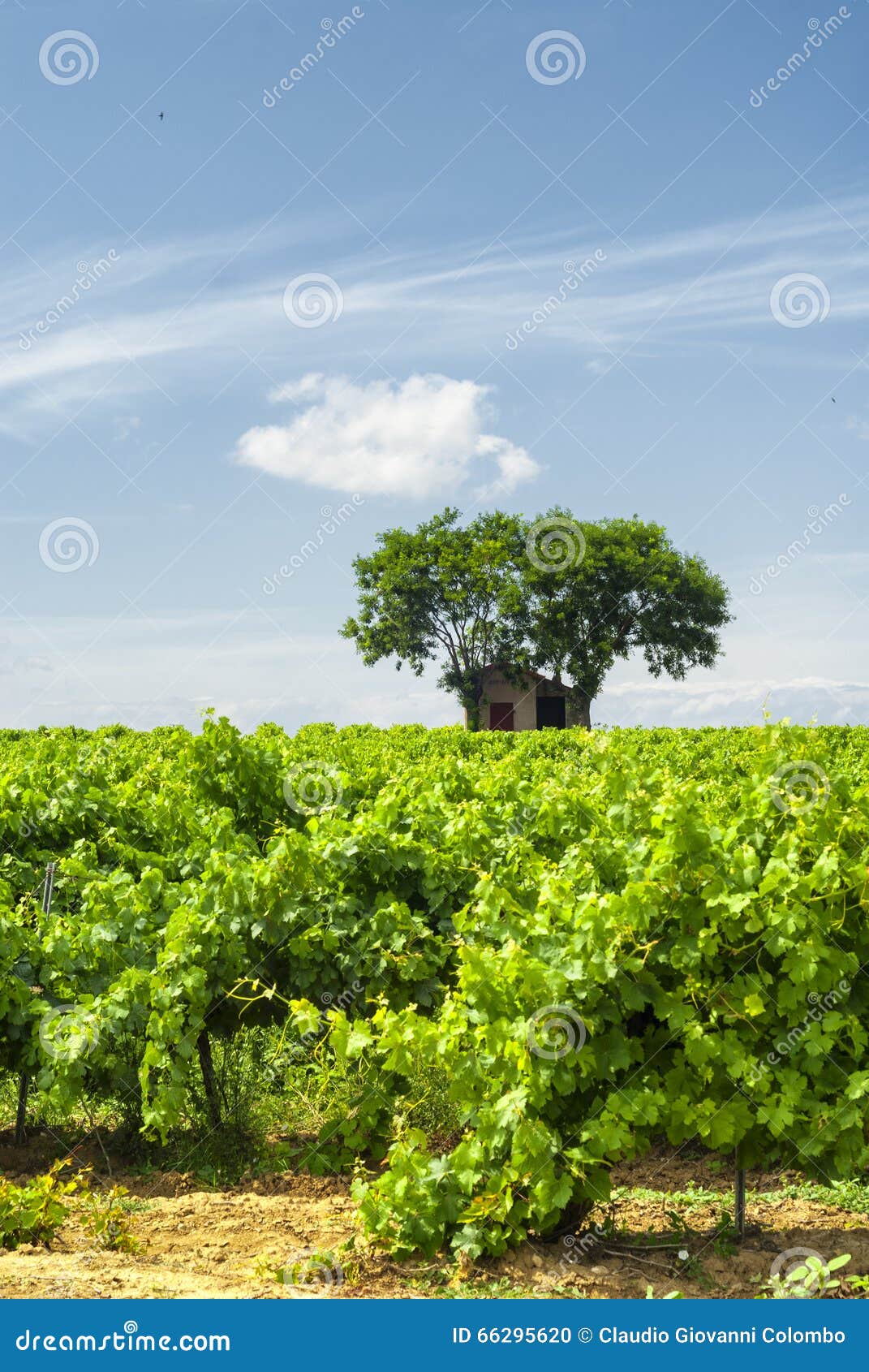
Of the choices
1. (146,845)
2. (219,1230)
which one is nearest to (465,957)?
(219,1230)

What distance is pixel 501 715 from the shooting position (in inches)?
2249

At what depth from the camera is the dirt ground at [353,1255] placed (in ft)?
14.9

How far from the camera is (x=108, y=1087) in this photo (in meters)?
6.88

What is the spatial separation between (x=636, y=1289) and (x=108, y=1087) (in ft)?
12.0

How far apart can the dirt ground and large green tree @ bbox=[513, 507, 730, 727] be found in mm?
46876
